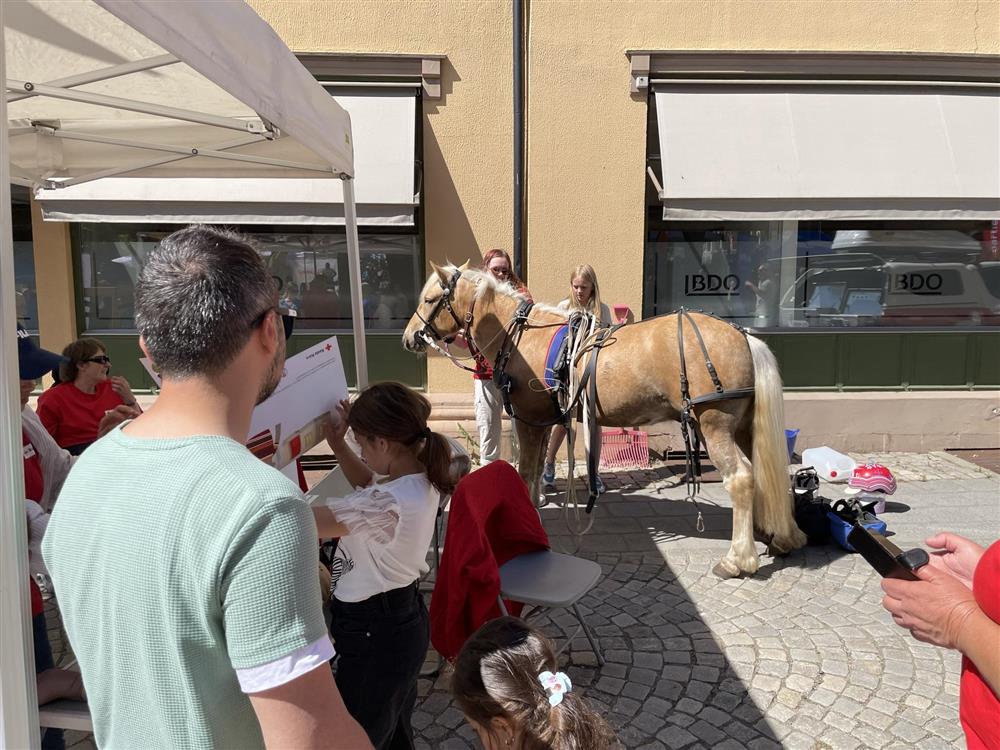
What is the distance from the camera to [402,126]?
267 inches

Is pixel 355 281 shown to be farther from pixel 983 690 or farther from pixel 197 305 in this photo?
pixel 983 690

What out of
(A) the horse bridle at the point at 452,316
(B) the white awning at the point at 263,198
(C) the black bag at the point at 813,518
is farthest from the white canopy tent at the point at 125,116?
(C) the black bag at the point at 813,518

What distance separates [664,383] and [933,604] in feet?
9.58

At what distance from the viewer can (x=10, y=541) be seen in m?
1.23

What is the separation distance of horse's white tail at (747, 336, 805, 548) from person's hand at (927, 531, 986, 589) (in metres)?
2.32

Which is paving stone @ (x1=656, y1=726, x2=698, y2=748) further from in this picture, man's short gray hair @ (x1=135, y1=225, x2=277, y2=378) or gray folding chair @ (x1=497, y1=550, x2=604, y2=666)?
man's short gray hair @ (x1=135, y1=225, x2=277, y2=378)

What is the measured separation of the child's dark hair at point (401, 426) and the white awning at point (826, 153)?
526cm

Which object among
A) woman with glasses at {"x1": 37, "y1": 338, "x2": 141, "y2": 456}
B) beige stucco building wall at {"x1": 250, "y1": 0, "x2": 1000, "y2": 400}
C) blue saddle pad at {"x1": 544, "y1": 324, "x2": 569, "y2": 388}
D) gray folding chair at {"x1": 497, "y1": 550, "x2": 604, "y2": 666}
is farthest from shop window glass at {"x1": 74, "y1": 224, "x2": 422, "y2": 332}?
gray folding chair at {"x1": 497, "y1": 550, "x2": 604, "y2": 666}

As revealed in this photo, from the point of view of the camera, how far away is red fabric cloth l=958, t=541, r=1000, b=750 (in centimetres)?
142

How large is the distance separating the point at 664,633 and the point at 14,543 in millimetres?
3239

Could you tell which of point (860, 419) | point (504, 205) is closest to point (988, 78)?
point (860, 419)

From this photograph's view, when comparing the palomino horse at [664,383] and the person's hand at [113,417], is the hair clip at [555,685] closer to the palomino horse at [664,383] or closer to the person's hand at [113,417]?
the person's hand at [113,417]

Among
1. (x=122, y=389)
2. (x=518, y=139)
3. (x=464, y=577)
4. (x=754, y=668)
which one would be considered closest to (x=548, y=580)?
(x=464, y=577)

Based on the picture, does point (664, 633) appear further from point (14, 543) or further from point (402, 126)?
point (402, 126)
